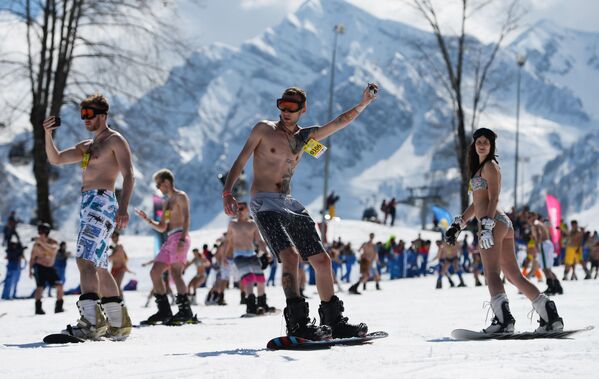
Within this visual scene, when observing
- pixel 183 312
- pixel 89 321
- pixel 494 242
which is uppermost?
pixel 494 242

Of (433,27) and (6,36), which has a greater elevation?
(433,27)

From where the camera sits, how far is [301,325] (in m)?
6.29

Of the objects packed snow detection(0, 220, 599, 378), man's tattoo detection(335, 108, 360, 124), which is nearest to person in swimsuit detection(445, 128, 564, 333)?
packed snow detection(0, 220, 599, 378)

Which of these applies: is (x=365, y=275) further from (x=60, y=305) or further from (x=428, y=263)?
(x=60, y=305)

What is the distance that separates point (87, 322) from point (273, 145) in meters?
2.15

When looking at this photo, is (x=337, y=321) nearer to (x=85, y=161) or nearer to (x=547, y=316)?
(x=547, y=316)

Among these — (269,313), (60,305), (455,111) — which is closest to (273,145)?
(269,313)

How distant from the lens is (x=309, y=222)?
6520 millimetres

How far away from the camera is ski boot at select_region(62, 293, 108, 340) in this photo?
23.8 feet

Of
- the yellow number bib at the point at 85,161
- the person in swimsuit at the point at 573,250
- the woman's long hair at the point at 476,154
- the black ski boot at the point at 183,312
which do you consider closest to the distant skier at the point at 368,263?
the person in swimsuit at the point at 573,250

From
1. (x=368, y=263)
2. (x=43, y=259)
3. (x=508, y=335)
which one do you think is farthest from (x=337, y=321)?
(x=368, y=263)

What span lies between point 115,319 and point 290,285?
189 cm

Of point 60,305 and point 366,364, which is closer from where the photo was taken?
point 366,364

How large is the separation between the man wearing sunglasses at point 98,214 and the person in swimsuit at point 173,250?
2.74 meters
